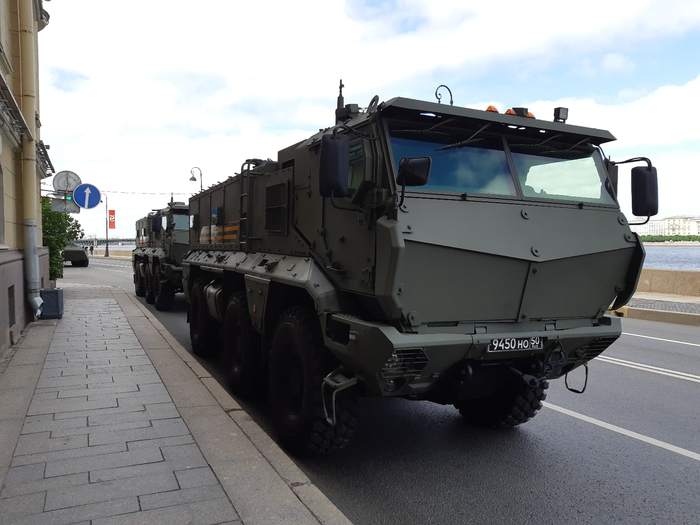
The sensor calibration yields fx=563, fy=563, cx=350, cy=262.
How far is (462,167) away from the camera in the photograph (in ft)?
13.2

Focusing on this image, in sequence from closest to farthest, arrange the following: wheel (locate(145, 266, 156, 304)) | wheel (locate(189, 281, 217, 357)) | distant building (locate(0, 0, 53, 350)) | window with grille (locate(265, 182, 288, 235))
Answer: window with grille (locate(265, 182, 288, 235))
wheel (locate(189, 281, 217, 357))
distant building (locate(0, 0, 53, 350))
wheel (locate(145, 266, 156, 304))

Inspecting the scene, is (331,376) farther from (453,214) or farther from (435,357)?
(453,214)

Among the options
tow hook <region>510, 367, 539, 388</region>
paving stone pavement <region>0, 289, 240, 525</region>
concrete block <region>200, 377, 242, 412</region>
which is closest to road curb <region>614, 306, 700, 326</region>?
tow hook <region>510, 367, 539, 388</region>

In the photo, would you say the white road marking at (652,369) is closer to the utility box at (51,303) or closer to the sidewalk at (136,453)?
the sidewalk at (136,453)

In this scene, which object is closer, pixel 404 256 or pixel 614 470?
pixel 404 256

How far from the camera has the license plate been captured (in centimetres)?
378

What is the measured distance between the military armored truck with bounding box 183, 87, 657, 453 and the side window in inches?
0.5

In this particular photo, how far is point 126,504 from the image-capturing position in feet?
10.5

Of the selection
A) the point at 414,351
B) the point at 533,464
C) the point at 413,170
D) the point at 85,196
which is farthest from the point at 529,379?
the point at 85,196

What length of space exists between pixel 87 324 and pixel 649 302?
1410 cm

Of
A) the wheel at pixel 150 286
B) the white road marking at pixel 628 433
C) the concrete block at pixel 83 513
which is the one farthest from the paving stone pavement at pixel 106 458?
the wheel at pixel 150 286

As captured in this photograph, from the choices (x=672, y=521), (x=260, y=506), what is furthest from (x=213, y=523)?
(x=672, y=521)

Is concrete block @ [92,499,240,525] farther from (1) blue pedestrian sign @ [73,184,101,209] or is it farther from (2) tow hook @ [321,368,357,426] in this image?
(1) blue pedestrian sign @ [73,184,101,209]

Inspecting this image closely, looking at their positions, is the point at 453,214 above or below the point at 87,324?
above
